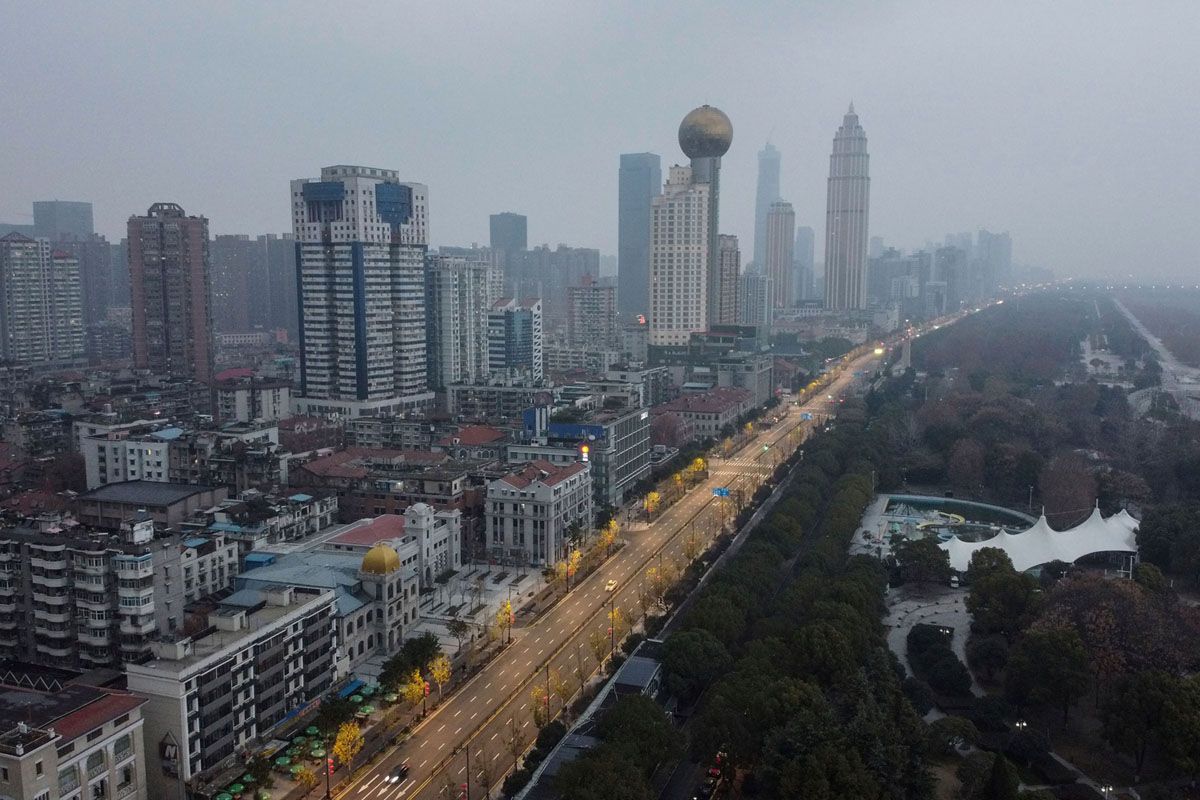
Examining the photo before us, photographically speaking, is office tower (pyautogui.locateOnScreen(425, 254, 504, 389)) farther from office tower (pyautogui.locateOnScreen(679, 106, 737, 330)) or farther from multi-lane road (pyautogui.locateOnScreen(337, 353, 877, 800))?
multi-lane road (pyautogui.locateOnScreen(337, 353, 877, 800))

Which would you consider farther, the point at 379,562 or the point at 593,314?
the point at 593,314

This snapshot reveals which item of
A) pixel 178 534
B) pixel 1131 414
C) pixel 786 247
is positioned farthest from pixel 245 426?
pixel 786 247

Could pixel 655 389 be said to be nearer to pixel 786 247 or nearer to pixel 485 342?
pixel 485 342

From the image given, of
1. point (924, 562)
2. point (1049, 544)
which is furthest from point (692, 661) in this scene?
point (1049, 544)

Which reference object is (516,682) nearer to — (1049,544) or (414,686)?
(414,686)

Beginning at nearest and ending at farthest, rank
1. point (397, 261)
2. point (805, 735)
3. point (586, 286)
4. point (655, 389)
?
1. point (805, 735)
2. point (397, 261)
3. point (655, 389)
4. point (586, 286)

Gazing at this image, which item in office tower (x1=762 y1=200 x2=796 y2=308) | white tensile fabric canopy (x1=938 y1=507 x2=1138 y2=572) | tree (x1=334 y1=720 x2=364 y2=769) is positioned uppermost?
office tower (x1=762 y1=200 x2=796 y2=308)

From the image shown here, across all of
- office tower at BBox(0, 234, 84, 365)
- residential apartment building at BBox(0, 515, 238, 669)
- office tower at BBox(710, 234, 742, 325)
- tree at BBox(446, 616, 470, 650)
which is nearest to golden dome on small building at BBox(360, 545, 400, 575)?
tree at BBox(446, 616, 470, 650)
